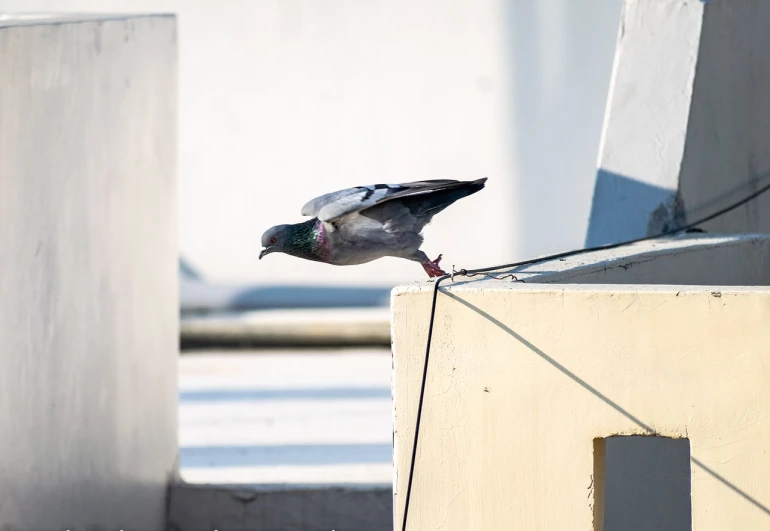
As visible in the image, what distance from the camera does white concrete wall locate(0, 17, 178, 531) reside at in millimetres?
3715

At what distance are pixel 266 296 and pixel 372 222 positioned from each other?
6.45 meters

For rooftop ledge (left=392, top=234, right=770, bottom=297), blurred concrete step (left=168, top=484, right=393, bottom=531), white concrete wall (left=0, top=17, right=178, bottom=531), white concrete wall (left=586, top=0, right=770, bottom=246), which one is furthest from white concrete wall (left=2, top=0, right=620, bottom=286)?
rooftop ledge (left=392, top=234, right=770, bottom=297)

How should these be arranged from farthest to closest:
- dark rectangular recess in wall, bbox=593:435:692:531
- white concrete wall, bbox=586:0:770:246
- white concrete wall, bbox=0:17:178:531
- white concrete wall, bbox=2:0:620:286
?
1. white concrete wall, bbox=2:0:620:286
2. white concrete wall, bbox=586:0:770:246
3. white concrete wall, bbox=0:17:178:531
4. dark rectangular recess in wall, bbox=593:435:692:531

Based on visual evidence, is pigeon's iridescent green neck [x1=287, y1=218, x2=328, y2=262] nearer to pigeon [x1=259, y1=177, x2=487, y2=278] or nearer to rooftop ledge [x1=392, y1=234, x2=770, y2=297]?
pigeon [x1=259, y1=177, x2=487, y2=278]

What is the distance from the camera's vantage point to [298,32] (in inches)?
382

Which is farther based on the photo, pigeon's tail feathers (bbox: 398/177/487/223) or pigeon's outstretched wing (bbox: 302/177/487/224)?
pigeon's tail feathers (bbox: 398/177/487/223)

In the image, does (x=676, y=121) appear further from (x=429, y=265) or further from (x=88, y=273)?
(x=88, y=273)

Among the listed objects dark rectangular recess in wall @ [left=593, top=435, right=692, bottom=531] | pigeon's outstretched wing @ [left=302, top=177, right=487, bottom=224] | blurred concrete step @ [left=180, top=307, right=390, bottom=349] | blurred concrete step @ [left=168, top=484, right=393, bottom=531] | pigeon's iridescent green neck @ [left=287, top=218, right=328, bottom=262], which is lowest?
blurred concrete step @ [left=168, top=484, right=393, bottom=531]

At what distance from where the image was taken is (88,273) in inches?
171

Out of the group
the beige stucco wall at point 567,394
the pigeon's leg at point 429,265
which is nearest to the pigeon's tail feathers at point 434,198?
the pigeon's leg at point 429,265

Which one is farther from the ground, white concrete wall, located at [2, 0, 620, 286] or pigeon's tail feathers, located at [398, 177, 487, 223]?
white concrete wall, located at [2, 0, 620, 286]

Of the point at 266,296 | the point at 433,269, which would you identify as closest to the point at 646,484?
the point at 433,269

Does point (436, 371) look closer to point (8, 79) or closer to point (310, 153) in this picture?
point (8, 79)

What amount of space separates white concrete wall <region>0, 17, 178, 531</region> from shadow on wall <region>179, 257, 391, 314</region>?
4.45 m
